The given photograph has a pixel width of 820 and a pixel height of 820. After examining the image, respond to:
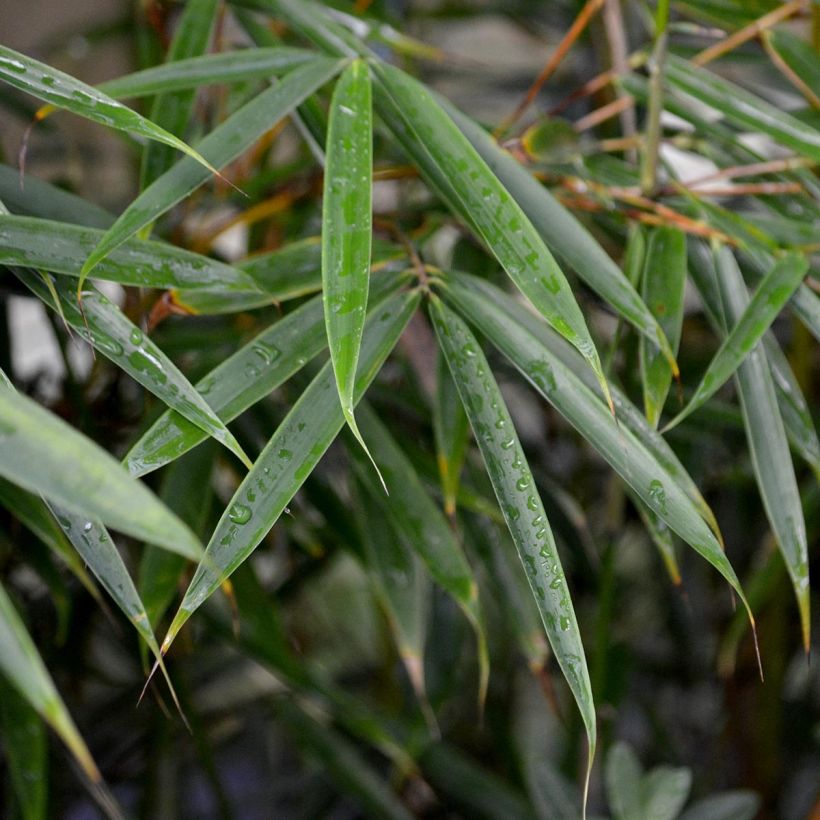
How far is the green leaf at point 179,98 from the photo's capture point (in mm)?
510

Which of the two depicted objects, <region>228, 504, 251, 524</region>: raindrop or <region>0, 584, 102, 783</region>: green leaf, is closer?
Answer: <region>0, 584, 102, 783</region>: green leaf

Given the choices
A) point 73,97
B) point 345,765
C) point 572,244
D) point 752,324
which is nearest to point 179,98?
point 73,97

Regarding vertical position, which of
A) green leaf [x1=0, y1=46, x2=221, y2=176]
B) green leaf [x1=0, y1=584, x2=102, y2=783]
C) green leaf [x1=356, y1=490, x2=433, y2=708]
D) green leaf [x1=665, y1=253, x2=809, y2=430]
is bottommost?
green leaf [x1=356, y1=490, x2=433, y2=708]

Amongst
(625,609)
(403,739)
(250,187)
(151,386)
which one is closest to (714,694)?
(625,609)

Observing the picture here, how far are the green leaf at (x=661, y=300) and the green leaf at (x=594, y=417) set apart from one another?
22 millimetres

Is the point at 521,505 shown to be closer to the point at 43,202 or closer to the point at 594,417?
the point at 594,417

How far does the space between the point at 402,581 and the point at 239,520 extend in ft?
0.74

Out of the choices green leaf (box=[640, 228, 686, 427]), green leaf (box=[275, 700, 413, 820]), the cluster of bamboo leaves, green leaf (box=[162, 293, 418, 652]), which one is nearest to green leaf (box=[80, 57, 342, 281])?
the cluster of bamboo leaves

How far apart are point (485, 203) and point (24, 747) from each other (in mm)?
426

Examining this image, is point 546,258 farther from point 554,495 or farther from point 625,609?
point 625,609

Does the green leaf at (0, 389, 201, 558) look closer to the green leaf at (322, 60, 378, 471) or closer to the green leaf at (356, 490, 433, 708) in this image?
the green leaf at (322, 60, 378, 471)

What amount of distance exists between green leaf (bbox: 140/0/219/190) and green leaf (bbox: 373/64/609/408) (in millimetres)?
136

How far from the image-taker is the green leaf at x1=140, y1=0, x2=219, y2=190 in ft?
1.67

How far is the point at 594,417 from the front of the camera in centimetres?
41
